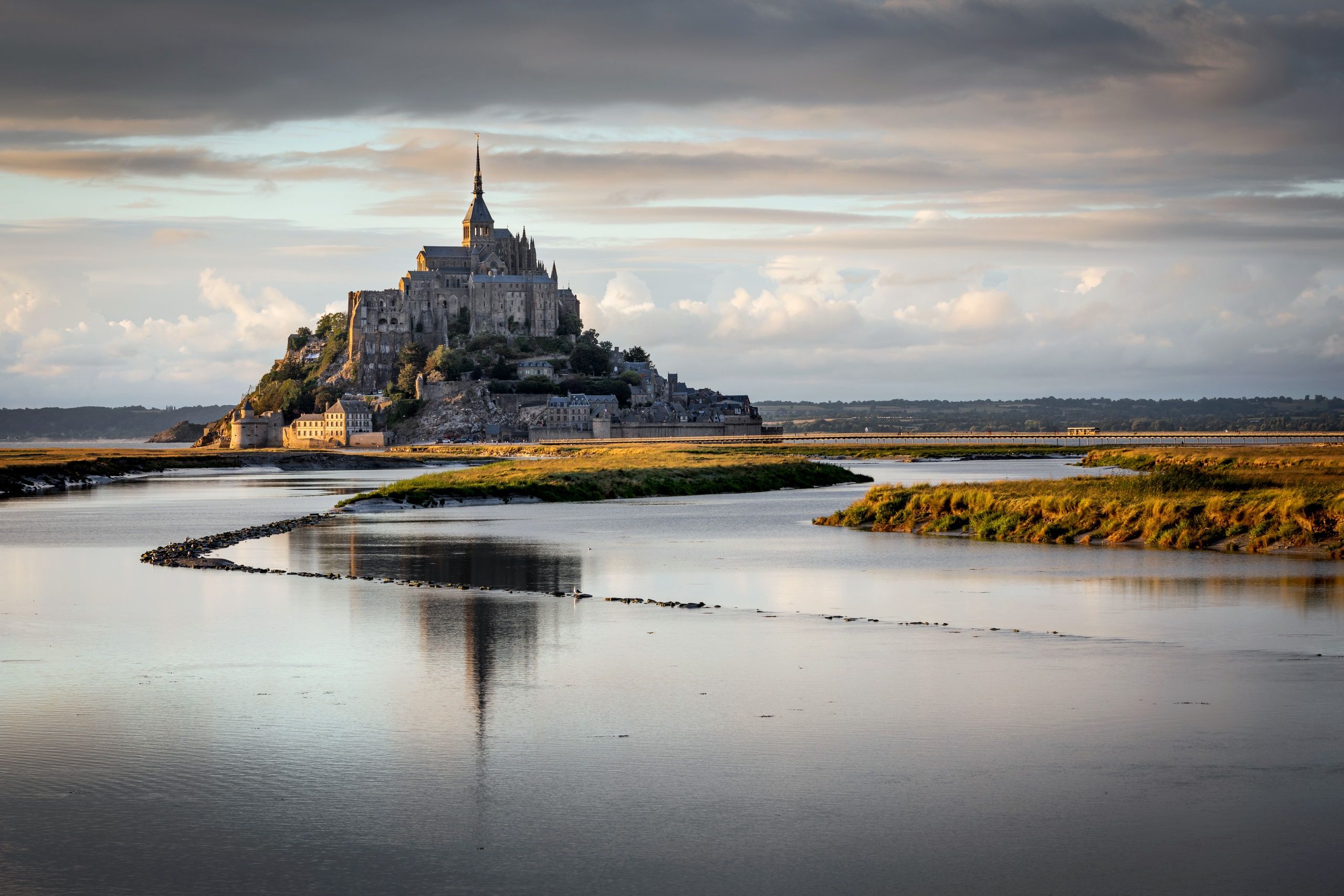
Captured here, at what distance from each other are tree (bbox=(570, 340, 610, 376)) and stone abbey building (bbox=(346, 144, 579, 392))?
8.33 meters

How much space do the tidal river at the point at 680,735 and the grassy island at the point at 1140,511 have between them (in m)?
3.98

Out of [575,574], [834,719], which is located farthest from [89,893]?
[575,574]

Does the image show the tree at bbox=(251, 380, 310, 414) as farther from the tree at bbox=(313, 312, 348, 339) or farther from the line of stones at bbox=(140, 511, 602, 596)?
the line of stones at bbox=(140, 511, 602, 596)

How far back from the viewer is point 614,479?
62281 mm

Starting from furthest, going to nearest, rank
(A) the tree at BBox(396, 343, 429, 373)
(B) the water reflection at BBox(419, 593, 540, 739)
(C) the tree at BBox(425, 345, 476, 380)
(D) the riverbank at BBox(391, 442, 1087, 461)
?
(A) the tree at BBox(396, 343, 429, 373) → (C) the tree at BBox(425, 345, 476, 380) → (D) the riverbank at BBox(391, 442, 1087, 461) → (B) the water reflection at BBox(419, 593, 540, 739)

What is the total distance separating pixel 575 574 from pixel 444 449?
11593 cm

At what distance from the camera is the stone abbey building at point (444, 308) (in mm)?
176250

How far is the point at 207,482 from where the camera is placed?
8231 centimetres

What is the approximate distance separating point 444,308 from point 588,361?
68.1ft

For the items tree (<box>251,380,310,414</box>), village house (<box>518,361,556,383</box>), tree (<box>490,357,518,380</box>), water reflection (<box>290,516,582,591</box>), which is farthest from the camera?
tree (<box>251,380,310,414</box>)

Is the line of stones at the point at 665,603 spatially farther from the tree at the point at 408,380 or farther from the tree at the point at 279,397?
the tree at the point at 279,397

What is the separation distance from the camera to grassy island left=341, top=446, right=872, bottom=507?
179 ft

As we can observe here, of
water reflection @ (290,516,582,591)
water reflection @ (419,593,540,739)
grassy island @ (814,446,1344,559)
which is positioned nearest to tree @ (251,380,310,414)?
water reflection @ (290,516,582,591)

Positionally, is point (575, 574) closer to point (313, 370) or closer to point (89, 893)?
point (89, 893)
